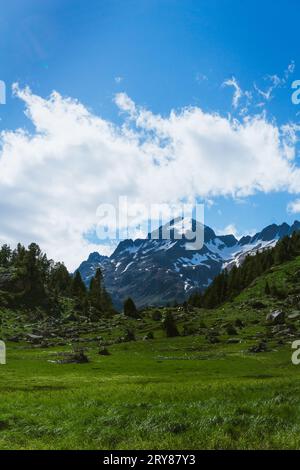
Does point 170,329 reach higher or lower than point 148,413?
lower

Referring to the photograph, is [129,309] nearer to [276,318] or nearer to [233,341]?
[276,318]

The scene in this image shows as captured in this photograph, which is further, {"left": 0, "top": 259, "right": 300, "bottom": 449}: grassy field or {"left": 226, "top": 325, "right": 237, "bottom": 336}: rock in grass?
{"left": 226, "top": 325, "right": 237, "bottom": 336}: rock in grass

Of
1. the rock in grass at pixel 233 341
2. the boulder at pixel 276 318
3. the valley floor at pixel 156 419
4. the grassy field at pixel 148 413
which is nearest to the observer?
the valley floor at pixel 156 419

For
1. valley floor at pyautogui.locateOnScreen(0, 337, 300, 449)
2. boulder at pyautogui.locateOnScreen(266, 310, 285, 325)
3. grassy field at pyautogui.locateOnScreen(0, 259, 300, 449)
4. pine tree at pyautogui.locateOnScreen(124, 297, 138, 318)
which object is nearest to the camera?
valley floor at pyautogui.locateOnScreen(0, 337, 300, 449)

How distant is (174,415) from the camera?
2361 centimetres

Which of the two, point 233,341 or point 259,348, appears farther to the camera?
point 233,341

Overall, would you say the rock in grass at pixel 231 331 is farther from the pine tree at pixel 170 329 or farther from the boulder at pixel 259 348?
the boulder at pixel 259 348

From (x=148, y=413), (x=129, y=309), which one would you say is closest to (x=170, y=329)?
(x=129, y=309)

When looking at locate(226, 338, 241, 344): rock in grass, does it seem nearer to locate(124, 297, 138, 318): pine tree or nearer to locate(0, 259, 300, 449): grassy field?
locate(0, 259, 300, 449): grassy field

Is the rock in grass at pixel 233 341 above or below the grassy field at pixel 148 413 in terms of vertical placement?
below

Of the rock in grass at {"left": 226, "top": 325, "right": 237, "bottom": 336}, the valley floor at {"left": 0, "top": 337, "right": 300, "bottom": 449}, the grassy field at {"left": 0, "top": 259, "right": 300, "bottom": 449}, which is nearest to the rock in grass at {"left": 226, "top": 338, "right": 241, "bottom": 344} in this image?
the rock in grass at {"left": 226, "top": 325, "right": 237, "bottom": 336}

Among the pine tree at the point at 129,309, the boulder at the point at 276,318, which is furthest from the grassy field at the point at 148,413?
the pine tree at the point at 129,309

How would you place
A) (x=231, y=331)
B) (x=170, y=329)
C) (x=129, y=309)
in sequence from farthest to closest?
(x=129, y=309) → (x=170, y=329) → (x=231, y=331)

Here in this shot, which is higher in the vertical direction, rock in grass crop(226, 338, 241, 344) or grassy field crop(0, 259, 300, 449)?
grassy field crop(0, 259, 300, 449)
